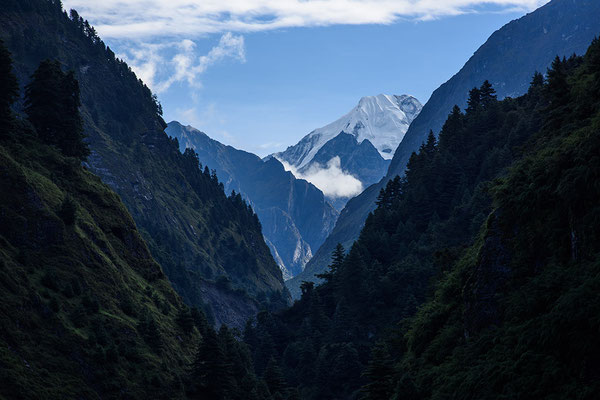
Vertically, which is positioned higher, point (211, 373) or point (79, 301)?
point (79, 301)

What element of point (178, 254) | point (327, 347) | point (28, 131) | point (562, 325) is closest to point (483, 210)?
point (327, 347)

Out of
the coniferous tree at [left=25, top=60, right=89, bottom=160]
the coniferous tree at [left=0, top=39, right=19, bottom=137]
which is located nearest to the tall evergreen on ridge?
the coniferous tree at [left=25, top=60, right=89, bottom=160]

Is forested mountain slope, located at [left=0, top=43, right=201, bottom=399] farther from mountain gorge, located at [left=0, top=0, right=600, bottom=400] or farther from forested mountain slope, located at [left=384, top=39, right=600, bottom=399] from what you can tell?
forested mountain slope, located at [left=384, top=39, right=600, bottom=399]

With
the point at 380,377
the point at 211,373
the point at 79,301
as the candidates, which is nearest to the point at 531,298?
the point at 380,377

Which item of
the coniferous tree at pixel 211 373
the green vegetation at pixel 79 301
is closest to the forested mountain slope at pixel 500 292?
the coniferous tree at pixel 211 373

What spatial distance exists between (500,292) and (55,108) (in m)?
66.4

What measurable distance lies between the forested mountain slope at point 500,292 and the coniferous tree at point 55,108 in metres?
49.4

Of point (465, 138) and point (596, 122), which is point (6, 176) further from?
point (465, 138)

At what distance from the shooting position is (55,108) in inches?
3159

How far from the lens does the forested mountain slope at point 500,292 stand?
28703 mm

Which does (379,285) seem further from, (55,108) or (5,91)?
(5,91)

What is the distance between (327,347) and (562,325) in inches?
2600

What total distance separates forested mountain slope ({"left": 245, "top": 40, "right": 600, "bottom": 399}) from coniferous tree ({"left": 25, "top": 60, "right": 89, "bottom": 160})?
49.4 meters

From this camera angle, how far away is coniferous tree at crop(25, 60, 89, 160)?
79.4 metres
